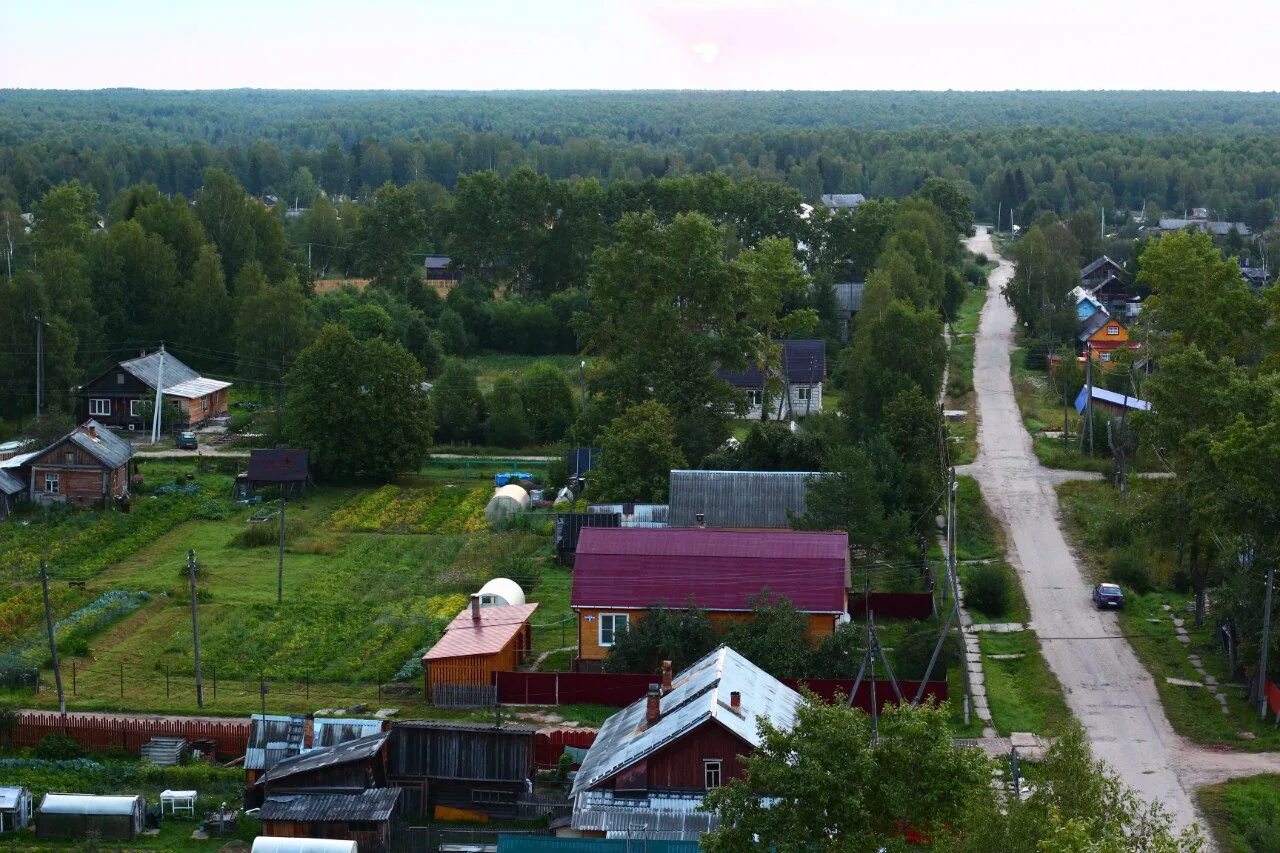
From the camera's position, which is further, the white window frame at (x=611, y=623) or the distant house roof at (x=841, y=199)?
the distant house roof at (x=841, y=199)

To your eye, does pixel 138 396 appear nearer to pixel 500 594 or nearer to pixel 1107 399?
pixel 500 594

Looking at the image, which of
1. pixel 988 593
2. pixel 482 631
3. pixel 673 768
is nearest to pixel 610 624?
pixel 482 631

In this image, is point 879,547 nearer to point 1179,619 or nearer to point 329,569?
point 1179,619

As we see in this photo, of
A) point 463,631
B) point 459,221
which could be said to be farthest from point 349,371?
point 459,221

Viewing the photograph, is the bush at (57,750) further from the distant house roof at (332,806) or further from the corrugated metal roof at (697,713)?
the corrugated metal roof at (697,713)

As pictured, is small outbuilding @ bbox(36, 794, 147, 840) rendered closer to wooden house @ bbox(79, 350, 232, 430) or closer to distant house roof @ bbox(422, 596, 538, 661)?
distant house roof @ bbox(422, 596, 538, 661)

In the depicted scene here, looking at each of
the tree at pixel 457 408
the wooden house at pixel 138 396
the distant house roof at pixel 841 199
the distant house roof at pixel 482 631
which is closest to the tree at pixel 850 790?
the distant house roof at pixel 482 631

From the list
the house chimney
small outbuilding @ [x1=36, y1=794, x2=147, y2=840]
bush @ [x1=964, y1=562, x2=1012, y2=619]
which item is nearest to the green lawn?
the house chimney

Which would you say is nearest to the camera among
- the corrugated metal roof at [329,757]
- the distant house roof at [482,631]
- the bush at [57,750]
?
the corrugated metal roof at [329,757]
